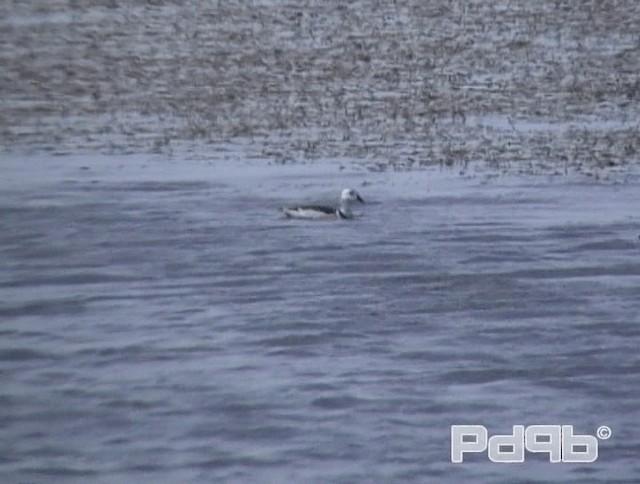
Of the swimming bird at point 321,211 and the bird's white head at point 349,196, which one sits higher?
the bird's white head at point 349,196

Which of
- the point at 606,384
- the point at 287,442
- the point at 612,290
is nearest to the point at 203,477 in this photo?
the point at 287,442

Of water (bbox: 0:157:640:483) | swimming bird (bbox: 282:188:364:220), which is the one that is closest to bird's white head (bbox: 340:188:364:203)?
swimming bird (bbox: 282:188:364:220)

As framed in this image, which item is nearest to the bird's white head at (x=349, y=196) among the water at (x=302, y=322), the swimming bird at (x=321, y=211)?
the swimming bird at (x=321, y=211)

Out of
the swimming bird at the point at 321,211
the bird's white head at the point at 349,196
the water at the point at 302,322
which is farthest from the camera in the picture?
the bird's white head at the point at 349,196

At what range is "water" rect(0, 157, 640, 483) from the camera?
923 centimetres

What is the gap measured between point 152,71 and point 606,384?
41.5 ft

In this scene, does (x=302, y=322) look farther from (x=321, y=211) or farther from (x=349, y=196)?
(x=349, y=196)

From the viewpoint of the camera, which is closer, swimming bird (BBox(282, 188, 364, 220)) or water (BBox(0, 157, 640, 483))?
water (BBox(0, 157, 640, 483))

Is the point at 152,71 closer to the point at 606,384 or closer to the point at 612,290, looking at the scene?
the point at 612,290

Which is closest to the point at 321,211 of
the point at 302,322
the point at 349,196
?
the point at 349,196

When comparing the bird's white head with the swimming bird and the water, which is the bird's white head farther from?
the water

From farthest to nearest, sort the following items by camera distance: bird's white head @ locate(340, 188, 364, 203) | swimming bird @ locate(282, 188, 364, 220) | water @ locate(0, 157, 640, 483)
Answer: bird's white head @ locate(340, 188, 364, 203) < swimming bird @ locate(282, 188, 364, 220) < water @ locate(0, 157, 640, 483)

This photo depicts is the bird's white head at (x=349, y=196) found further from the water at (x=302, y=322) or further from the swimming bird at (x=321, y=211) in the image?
the water at (x=302, y=322)

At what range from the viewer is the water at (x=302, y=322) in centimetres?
923
